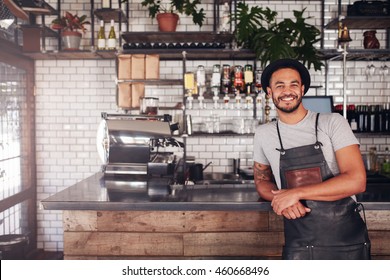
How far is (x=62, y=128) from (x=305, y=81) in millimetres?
3527

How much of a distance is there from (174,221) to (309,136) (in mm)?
933

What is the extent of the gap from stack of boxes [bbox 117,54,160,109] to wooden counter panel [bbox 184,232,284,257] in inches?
85.3

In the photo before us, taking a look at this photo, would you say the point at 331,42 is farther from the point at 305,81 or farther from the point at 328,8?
the point at 305,81

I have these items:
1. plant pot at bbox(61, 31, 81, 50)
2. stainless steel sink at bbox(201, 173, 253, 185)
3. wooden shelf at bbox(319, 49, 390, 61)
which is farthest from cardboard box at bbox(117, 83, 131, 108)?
wooden shelf at bbox(319, 49, 390, 61)

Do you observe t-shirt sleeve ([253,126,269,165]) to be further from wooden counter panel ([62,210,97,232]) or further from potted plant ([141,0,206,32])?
potted plant ([141,0,206,32])

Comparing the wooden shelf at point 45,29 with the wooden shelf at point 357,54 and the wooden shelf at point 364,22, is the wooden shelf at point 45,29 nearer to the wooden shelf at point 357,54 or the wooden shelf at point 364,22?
the wooden shelf at point 357,54

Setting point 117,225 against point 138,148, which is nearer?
point 117,225

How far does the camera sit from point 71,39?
4.60m

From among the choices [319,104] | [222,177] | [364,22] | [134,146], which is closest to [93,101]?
[222,177]

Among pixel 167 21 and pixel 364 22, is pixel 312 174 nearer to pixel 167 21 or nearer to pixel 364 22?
pixel 167 21
